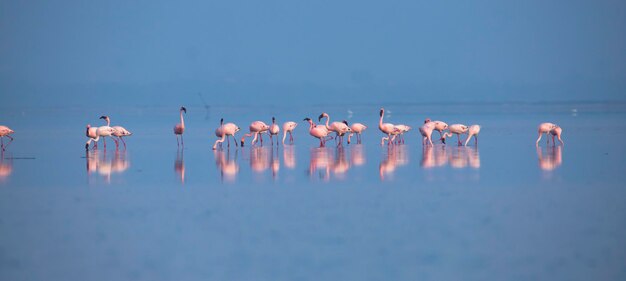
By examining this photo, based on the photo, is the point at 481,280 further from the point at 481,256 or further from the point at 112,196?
the point at 112,196

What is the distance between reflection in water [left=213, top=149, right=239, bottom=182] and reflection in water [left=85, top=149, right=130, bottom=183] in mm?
1516

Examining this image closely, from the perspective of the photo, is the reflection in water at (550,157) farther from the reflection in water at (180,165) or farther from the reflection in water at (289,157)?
the reflection in water at (180,165)

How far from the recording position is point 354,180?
12516 millimetres

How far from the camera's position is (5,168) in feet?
49.8

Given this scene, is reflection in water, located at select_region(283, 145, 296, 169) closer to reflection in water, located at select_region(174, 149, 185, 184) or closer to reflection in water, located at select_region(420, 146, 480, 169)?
reflection in water, located at select_region(174, 149, 185, 184)

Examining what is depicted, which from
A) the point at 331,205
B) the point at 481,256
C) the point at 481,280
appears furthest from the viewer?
the point at 331,205

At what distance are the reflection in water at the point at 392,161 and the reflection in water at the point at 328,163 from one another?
21.6 inches

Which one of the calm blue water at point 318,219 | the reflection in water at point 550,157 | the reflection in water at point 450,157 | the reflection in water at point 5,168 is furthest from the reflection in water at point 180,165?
the reflection in water at point 550,157

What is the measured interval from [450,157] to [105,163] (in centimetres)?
582

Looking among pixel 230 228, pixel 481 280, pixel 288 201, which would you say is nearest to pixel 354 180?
pixel 288 201

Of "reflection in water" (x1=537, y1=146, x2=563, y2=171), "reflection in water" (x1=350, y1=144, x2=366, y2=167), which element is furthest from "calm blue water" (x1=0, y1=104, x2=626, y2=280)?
"reflection in water" (x1=350, y1=144, x2=366, y2=167)

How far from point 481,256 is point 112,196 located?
520 cm

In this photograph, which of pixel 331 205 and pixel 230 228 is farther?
pixel 331 205

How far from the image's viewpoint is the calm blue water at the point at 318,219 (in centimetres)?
730
